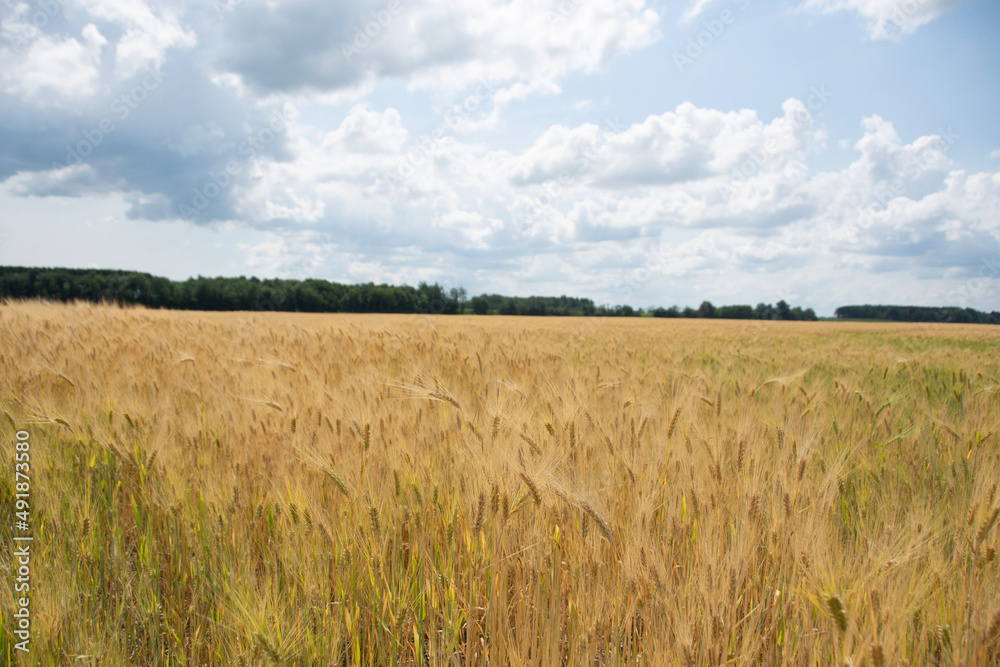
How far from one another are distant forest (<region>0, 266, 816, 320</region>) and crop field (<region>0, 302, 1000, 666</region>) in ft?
167

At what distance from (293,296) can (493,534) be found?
62.6m

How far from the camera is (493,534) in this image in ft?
4.75

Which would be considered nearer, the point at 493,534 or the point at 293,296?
the point at 493,534

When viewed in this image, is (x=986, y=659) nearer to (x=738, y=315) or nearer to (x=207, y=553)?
(x=207, y=553)

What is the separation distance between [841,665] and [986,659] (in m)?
0.32

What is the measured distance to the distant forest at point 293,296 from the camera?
49.8 meters

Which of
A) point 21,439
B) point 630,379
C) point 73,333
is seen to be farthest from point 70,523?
point 73,333

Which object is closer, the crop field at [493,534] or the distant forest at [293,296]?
the crop field at [493,534]

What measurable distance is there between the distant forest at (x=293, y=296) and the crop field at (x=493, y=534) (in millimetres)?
50760

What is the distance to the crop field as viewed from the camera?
44.6 inches

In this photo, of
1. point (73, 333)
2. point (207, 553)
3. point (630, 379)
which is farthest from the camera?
point (73, 333)

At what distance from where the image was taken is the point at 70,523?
1600mm

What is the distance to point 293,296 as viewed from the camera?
58.2m

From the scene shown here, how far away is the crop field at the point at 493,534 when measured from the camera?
3.71 ft
